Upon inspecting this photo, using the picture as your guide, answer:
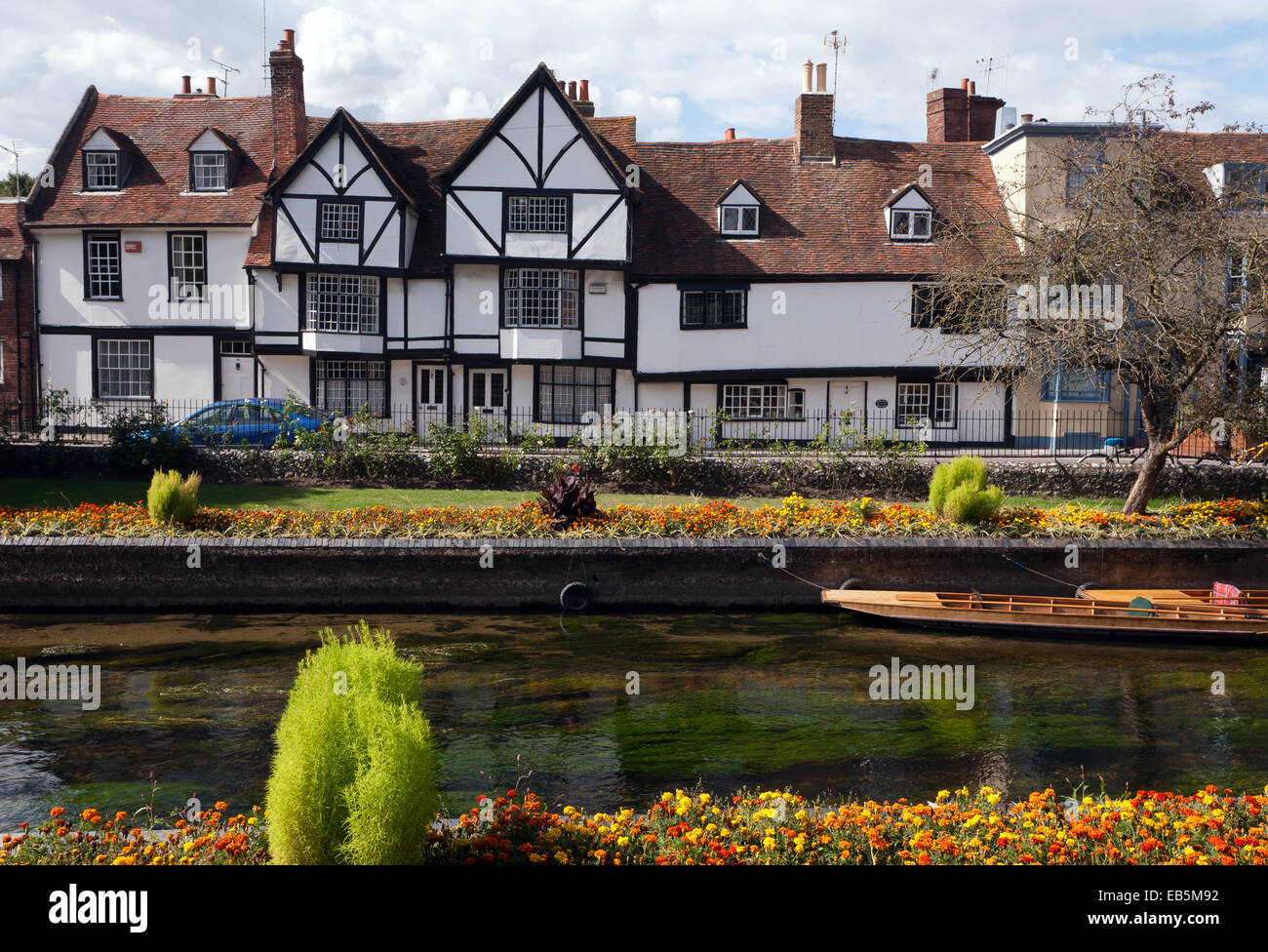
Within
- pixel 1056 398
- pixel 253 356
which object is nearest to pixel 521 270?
pixel 253 356

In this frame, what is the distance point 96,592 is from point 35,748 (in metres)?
6.74

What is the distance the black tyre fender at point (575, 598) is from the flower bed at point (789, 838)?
9.32m

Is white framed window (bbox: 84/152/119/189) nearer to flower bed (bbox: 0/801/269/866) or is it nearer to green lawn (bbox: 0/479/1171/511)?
green lawn (bbox: 0/479/1171/511)

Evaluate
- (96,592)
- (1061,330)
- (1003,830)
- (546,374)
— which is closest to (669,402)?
(546,374)

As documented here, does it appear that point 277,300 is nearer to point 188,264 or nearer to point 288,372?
point 288,372

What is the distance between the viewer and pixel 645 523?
17406mm

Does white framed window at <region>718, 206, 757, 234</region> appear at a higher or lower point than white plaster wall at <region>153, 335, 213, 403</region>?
higher

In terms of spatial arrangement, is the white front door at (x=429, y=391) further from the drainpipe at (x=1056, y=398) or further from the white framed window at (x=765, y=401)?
the drainpipe at (x=1056, y=398)

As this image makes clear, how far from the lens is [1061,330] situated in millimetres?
17219

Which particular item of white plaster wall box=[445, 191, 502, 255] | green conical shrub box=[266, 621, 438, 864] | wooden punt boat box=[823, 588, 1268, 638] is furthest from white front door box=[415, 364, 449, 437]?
green conical shrub box=[266, 621, 438, 864]

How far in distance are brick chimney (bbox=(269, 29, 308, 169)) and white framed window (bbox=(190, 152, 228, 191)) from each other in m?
1.93

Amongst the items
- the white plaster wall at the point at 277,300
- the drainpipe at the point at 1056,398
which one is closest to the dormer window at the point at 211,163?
the white plaster wall at the point at 277,300

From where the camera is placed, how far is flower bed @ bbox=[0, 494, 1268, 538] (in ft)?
55.8
